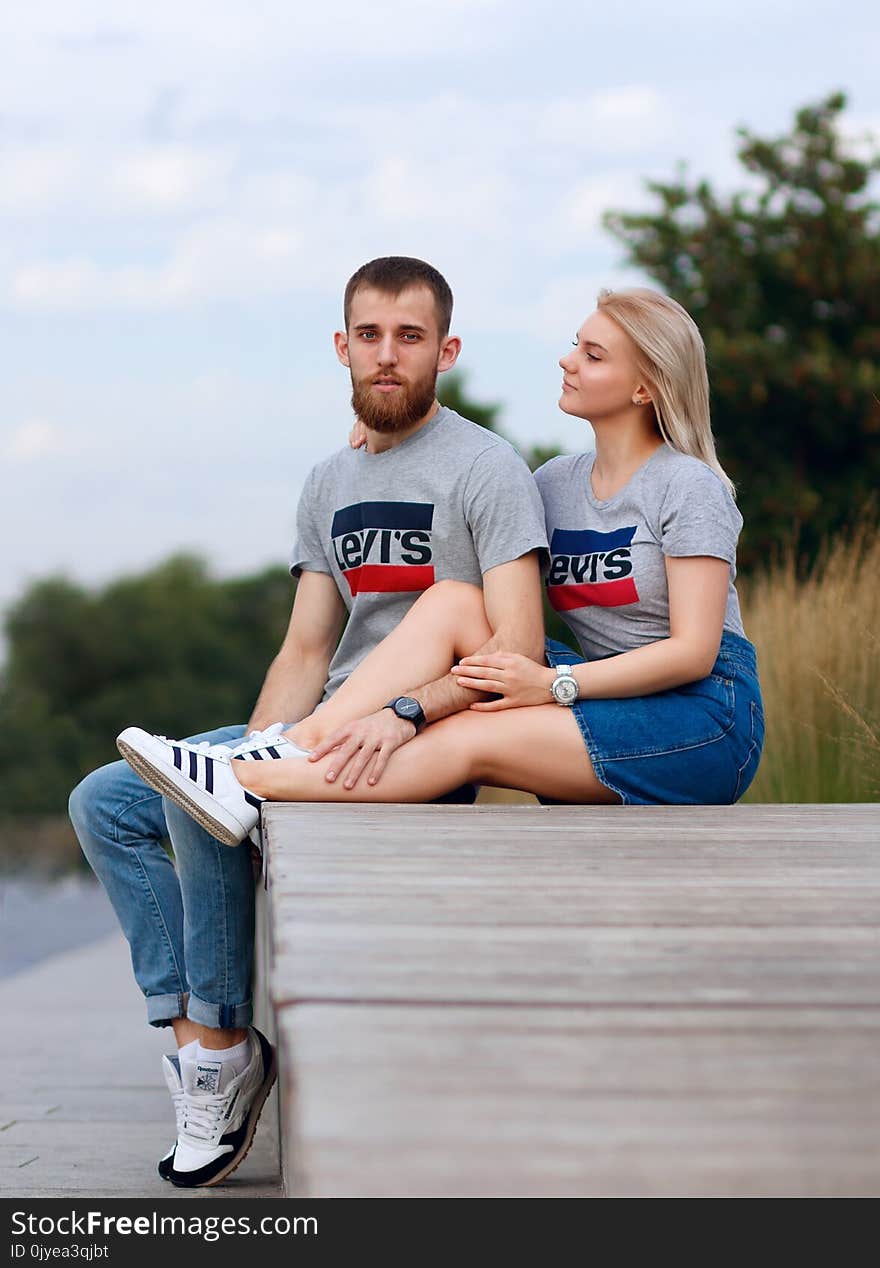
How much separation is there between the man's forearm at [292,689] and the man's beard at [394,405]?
622 mm

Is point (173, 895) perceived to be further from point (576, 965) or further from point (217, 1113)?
point (576, 965)

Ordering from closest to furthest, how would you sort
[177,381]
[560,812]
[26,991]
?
[560,812], [26,991], [177,381]

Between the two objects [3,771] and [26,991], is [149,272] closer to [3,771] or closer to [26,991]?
[3,771]

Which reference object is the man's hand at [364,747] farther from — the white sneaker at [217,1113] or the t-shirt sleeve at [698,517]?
the t-shirt sleeve at [698,517]

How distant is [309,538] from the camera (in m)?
3.45

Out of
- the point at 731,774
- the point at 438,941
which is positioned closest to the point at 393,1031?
the point at 438,941

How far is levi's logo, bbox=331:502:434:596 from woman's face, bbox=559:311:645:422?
41 cm

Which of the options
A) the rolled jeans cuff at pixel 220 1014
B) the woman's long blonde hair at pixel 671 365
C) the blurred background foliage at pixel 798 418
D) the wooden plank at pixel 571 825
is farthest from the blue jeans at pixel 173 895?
the blurred background foliage at pixel 798 418

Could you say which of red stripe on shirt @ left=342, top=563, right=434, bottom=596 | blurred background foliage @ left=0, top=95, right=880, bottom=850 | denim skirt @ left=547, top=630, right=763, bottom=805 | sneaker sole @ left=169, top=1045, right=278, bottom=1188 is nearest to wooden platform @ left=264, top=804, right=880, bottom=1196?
denim skirt @ left=547, top=630, right=763, bottom=805

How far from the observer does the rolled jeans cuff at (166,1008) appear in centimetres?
288

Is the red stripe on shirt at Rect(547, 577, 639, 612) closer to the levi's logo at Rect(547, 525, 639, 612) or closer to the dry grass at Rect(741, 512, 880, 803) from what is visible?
the levi's logo at Rect(547, 525, 639, 612)

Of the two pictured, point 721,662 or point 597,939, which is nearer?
point 597,939

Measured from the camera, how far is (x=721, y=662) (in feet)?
9.85

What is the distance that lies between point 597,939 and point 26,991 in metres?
4.86
